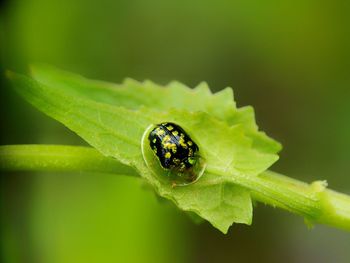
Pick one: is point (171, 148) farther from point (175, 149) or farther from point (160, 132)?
point (160, 132)

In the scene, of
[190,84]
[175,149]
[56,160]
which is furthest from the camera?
[190,84]

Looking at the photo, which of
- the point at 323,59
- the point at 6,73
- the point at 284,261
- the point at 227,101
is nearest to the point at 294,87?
the point at 323,59

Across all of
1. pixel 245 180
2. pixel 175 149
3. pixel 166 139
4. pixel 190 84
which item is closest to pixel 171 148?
pixel 175 149

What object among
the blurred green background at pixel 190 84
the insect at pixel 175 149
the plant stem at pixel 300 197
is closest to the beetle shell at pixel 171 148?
the insect at pixel 175 149

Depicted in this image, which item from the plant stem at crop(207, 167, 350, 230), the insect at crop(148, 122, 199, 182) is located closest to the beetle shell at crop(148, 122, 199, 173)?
the insect at crop(148, 122, 199, 182)

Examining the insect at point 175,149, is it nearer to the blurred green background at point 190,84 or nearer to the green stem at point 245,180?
the green stem at point 245,180
